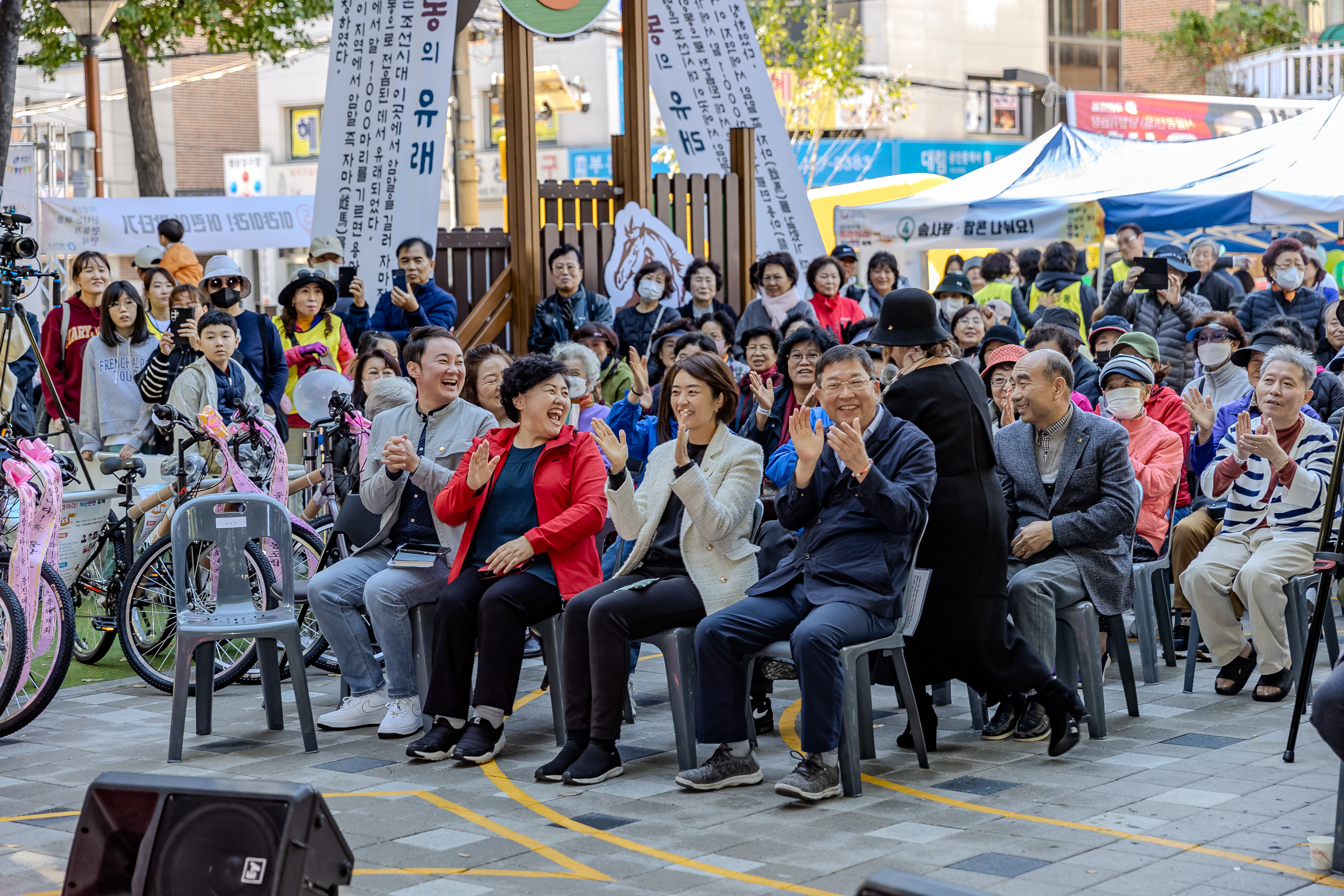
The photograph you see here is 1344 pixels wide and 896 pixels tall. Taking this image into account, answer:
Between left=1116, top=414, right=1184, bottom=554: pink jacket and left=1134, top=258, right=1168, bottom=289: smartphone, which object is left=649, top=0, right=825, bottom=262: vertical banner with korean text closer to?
left=1134, top=258, right=1168, bottom=289: smartphone

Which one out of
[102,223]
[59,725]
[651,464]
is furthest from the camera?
[102,223]

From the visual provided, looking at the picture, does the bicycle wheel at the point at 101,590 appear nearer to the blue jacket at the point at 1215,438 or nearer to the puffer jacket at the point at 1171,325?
the blue jacket at the point at 1215,438

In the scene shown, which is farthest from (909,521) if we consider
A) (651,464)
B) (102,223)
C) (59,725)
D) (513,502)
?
(102,223)

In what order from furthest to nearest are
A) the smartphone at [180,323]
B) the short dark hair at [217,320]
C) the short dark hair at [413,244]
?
the short dark hair at [413,244], the smartphone at [180,323], the short dark hair at [217,320]

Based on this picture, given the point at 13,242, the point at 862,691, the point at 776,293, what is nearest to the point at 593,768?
the point at 862,691

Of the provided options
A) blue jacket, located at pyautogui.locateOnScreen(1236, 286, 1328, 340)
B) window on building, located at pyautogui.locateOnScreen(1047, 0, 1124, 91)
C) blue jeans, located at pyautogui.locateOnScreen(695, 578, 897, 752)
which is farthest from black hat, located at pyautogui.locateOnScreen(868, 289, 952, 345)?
window on building, located at pyautogui.locateOnScreen(1047, 0, 1124, 91)

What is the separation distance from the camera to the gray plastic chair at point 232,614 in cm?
601

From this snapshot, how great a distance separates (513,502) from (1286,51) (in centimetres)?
2616

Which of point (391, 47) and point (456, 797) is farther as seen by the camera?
point (391, 47)

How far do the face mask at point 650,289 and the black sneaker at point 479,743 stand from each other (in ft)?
16.4

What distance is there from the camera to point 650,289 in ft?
34.2

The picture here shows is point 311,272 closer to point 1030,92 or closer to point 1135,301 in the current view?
point 1135,301

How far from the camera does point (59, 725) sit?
21.7ft

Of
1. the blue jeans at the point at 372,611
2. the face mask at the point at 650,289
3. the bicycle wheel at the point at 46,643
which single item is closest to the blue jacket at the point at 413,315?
the face mask at the point at 650,289
